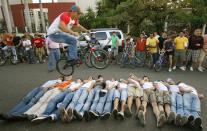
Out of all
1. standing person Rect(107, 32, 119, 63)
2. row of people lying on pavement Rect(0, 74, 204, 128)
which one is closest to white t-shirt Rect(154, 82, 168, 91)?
row of people lying on pavement Rect(0, 74, 204, 128)

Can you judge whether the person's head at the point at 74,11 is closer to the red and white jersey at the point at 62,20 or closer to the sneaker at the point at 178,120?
the red and white jersey at the point at 62,20

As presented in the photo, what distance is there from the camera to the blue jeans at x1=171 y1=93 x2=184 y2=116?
358 centimetres

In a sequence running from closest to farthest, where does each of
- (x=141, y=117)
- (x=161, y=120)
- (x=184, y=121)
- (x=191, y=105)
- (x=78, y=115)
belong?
(x=184, y=121), (x=161, y=120), (x=141, y=117), (x=78, y=115), (x=191, y=105)

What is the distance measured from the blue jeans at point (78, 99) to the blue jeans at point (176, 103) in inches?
94.9

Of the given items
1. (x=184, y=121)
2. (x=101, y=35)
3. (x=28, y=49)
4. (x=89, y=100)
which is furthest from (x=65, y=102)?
(x=28, y=49)

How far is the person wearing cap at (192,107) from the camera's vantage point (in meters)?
3.01

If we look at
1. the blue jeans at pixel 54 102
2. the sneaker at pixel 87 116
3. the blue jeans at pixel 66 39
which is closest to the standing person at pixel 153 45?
the blue jeans at pixel 66 39

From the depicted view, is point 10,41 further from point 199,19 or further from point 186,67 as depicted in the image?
point 199,19

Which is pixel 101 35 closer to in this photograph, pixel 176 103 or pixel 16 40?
pixel 16 40

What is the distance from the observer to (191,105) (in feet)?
11.9

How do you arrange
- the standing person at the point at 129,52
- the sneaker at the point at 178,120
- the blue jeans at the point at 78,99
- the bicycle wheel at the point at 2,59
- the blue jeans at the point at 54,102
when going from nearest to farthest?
the sneaker at the point at 178,120 → the blue jeans at the point at 54,102 → the blue jeans at the point at 78,99 → the standing person at the point at 129,52 → the bicycle wheel at the point at 2,59

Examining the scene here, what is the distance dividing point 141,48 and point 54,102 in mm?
5421

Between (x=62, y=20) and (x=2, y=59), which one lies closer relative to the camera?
(x=62, y=20)

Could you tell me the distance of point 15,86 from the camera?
19.1ft
